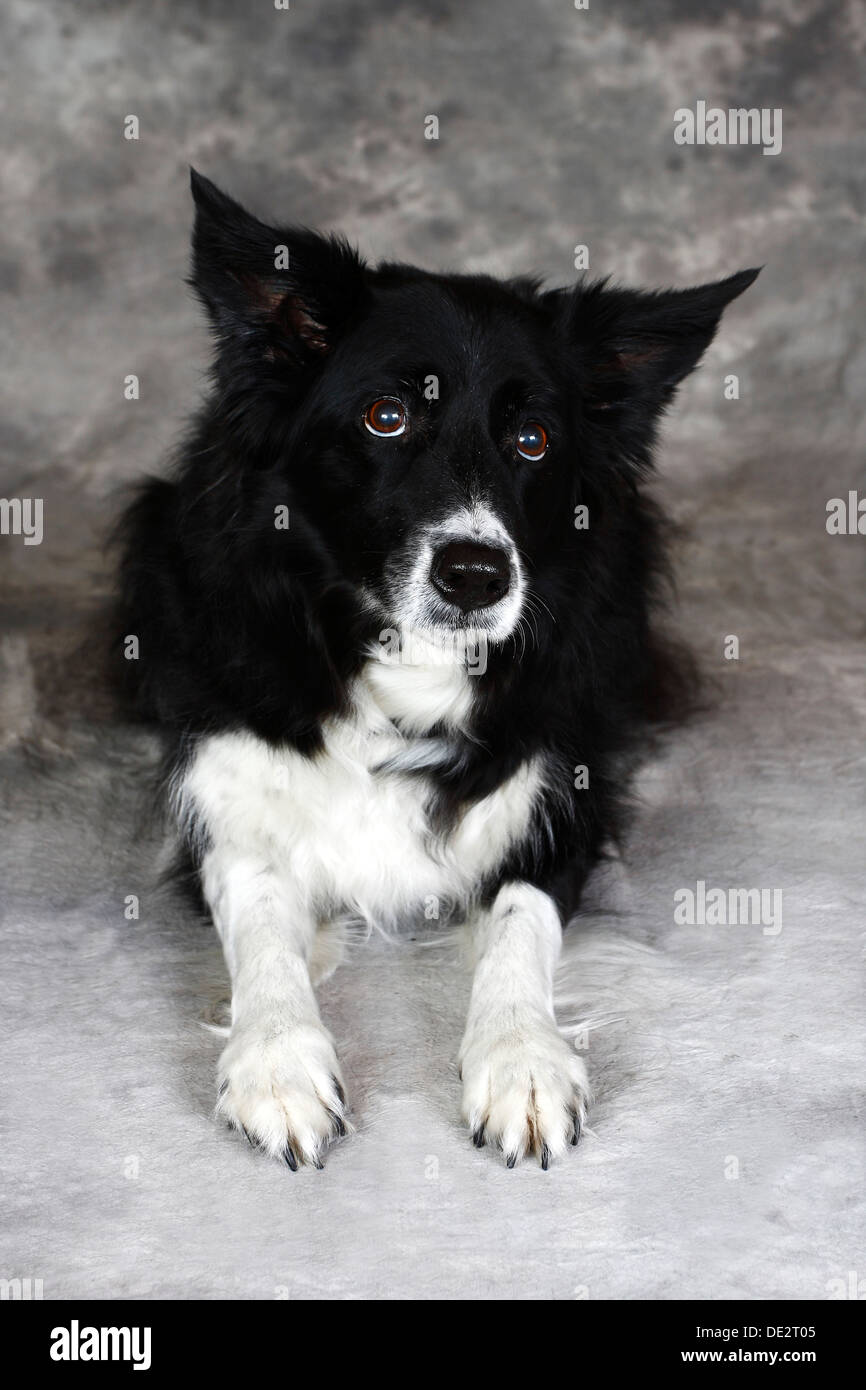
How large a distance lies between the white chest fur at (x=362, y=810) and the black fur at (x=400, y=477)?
0.05 metres

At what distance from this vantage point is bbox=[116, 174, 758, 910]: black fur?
3.55 m

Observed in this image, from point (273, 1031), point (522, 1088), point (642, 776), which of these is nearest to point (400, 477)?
point (273, 1031)

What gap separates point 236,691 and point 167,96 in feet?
11.1

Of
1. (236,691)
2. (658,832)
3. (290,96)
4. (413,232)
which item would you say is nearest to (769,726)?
(658,832)

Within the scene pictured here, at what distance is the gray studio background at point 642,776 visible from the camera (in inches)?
114

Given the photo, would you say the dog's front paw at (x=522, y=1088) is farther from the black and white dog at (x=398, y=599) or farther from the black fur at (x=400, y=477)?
the black fur at (x=400, y=477)

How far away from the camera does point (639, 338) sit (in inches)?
152

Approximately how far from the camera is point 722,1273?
108 inches

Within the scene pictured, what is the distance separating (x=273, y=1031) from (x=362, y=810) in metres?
0.73

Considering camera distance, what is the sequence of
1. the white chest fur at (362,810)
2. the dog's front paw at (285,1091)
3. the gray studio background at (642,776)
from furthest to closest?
the white chest fur at (362,810), the dog's front paw at (285,1091), the gray studio background at (642,776)

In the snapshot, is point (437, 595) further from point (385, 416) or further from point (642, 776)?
point (642, 776)

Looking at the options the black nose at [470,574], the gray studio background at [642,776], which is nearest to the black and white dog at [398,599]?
the black nose at [470,574]

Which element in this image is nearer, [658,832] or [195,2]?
[658,832]

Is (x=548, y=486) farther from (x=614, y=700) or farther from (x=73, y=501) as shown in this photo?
(x=73, y=501)
